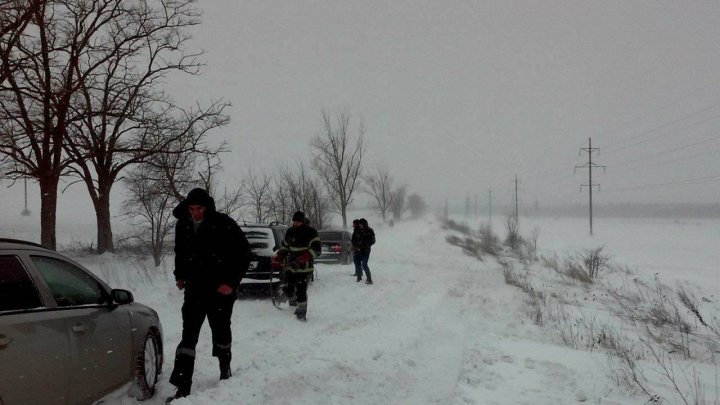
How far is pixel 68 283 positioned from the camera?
11.9 feet

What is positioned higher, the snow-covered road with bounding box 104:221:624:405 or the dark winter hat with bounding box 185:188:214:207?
the dark winter hat with bounding box 185:188:214:207

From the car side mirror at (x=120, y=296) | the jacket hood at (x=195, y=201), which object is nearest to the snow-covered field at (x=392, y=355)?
the car side mirror at (x=120, y=296)

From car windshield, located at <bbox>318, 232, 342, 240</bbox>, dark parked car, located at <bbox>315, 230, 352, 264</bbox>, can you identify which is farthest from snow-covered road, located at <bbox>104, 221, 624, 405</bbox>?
car windshield, located at <bbox>318, 232, 342, 240</bbox>

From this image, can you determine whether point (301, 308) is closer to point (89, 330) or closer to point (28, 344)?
point (89, 330)

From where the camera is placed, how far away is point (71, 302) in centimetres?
351

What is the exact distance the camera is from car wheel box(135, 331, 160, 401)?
14.2ft

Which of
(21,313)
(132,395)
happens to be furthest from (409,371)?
(21,313)

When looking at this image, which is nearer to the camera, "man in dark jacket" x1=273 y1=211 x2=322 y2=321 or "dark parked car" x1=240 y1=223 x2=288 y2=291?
"man in dark jacket" x1=273 y1=211 x2=322 y2=321

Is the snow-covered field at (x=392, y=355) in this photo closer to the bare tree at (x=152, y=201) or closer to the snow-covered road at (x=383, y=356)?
the snow-covered road at (x=383, y=356)

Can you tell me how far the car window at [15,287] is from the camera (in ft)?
9.37

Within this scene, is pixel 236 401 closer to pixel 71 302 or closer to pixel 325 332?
pixel 71 302

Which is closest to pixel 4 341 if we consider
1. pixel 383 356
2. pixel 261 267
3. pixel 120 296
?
pixel 120 296

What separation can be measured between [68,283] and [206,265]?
1.25 meters

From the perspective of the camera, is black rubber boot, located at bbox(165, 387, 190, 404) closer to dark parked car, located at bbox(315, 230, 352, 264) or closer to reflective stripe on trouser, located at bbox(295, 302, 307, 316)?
reflective stripe on trouser, located at bbox(295, 302, 307, 316)
